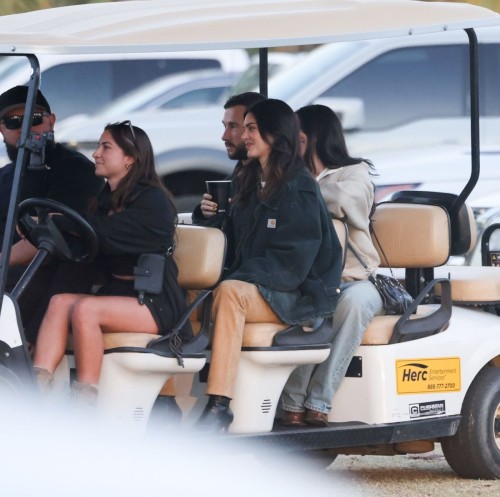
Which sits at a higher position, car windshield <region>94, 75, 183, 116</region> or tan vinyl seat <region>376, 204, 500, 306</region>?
car windshield <region>94, 75, 183, 116</region>

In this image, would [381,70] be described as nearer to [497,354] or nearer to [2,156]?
[2,156]

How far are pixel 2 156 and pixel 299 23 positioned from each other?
186 inches

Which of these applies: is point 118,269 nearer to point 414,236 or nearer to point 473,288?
point 414,236

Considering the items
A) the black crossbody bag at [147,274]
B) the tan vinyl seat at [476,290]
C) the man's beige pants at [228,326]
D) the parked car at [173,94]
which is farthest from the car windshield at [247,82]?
the black crossbody bag at [147,274]

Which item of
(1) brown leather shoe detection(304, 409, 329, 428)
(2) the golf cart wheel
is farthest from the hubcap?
(1) brown leather shoe detection(304, 409, 329, 428)

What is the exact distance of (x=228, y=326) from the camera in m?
4.18

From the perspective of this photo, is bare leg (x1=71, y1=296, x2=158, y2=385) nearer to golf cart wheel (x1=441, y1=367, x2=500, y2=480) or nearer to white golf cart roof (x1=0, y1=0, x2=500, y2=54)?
white golf cart roof (x1=0, y1=0, x2=500, y2=54)

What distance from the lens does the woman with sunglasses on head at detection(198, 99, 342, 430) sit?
4.18 metres

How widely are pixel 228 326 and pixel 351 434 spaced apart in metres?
0.73

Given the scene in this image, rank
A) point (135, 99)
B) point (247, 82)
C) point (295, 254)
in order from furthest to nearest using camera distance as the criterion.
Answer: point (135, 99), point (247, 82), point (295, 254)

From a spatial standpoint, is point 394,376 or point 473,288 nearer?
point 394,376

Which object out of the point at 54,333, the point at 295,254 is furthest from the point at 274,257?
the point at 54,333

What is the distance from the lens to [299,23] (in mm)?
4066

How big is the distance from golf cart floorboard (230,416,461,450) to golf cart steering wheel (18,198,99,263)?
0.90m
